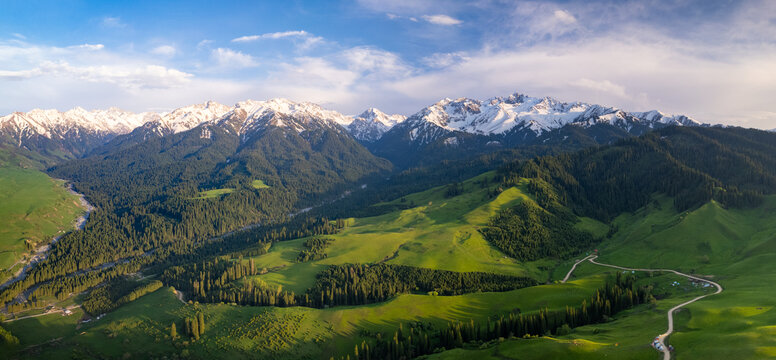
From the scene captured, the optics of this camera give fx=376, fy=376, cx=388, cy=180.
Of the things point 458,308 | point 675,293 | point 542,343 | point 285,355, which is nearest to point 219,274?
point 285,355

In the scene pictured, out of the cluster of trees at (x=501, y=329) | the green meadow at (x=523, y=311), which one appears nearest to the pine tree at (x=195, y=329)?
the green meadow at (x=523, y=311)

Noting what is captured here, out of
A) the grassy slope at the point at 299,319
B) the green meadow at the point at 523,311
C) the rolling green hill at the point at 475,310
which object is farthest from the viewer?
the grassy slope at the point at 299,319

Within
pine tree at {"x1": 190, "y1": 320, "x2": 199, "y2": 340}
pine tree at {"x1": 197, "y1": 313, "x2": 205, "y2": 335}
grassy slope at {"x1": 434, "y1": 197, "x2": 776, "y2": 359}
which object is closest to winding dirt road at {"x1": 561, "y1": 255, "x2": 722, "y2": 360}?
grassy slope at {"x1": 434, "y1": 197, "x2": 776, "y2": 359}

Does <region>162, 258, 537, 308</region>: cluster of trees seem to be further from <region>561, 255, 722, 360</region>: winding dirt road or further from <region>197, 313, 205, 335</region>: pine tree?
<region>561, 255, 722, 360</region>: winding dirt road

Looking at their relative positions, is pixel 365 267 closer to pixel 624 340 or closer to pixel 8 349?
pixel 624 340

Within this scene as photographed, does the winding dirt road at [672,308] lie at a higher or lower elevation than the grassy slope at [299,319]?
higher

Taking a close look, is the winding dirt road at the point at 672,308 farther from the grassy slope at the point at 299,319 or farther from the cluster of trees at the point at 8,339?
the cluster of trees at the point at 8,339
